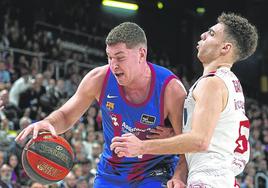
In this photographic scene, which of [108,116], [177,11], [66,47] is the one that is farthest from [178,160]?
[177,11]

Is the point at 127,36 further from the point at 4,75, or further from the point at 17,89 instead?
the point at 4,75

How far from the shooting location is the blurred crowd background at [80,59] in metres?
10.9

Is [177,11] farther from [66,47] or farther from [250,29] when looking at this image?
[250,29]

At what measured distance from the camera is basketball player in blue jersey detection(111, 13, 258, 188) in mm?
3627

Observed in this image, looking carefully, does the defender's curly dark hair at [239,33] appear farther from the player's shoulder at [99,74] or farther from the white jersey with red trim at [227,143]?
the player's shoulder at [99,74]

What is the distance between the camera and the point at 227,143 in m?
3.85

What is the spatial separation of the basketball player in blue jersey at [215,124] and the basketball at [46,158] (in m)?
0.78

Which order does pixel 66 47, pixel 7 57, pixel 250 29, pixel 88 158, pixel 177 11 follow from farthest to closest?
1. pixel 177 11
2. pixel 66 47
3. pixel 7 57
4. pixel 88 158
5. pixel 250 29

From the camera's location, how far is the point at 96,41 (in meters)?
20.9

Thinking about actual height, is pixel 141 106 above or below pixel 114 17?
above

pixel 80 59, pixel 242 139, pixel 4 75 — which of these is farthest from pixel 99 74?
pixel 80 59

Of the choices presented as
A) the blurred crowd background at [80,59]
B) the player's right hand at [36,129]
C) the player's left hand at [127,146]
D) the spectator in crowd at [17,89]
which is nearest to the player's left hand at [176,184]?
the player's left hand at [127,146]

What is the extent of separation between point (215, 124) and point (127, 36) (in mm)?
1017

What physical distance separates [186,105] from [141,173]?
0.73m
